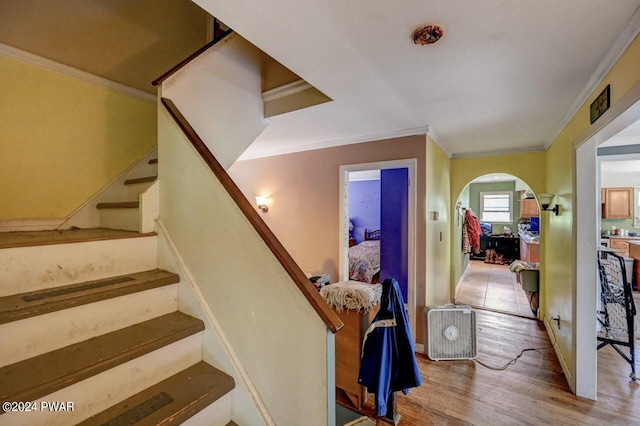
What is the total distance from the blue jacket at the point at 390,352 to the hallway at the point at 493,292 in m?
3.16

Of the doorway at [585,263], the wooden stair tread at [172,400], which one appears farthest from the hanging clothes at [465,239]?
the wooden stair tread at [172,400]

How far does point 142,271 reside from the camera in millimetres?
1656

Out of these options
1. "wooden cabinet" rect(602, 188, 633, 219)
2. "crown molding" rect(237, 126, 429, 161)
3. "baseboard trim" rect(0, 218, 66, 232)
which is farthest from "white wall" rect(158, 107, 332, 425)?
"wooden cabinet" rect(602, 188, 633, 219)

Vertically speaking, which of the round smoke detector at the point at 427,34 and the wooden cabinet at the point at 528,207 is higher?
the round smoke detector at the point at 427,34

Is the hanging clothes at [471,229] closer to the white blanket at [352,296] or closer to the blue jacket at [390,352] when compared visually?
the white blanket at [352,296]

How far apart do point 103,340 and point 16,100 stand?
6.87 feet

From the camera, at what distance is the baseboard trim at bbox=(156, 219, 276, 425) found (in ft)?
4.22

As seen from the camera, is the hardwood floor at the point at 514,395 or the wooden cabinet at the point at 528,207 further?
the wooden cabinet at the point at 528,207

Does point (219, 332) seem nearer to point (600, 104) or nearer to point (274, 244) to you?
point (274, 244)

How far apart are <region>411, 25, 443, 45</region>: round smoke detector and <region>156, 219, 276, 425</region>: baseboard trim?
5.84 ft

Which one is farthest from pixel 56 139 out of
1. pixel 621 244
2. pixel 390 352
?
pixel 621 244

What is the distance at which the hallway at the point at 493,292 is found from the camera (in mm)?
4340

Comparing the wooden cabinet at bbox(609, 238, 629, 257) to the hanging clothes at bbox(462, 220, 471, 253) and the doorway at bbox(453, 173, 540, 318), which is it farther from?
the hanging clothes at bbox(462, 220, 471, 253)

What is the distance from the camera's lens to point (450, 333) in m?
2.83
